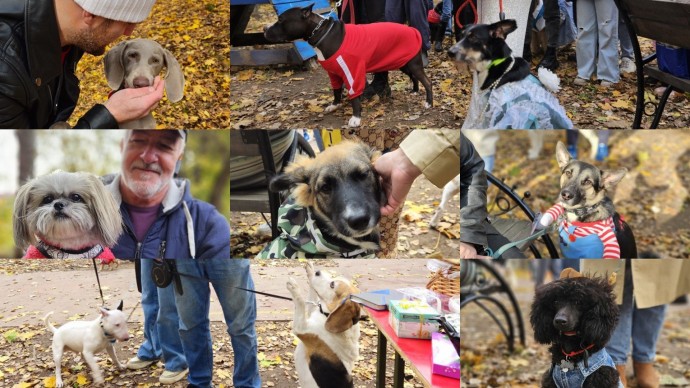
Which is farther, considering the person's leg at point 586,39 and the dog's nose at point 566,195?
the person's leg at point 586,39

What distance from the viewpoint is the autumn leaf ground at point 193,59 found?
3373mm

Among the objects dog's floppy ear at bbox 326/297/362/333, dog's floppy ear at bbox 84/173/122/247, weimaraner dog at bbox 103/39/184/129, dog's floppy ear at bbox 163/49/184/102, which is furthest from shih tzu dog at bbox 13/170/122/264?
dog's floppy ear at bbox 326/297/362/333

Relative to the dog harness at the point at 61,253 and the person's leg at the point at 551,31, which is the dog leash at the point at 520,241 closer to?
the dog harness at the point at 61,253

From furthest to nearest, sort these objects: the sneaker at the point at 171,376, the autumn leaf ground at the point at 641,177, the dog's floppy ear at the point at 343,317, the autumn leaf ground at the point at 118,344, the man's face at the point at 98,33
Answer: the sneaker at the point at 171,376
the autumn leaf ground at the point at 118,344
the dog's floppy ear at the point at 343,317
the man's face at the point at 98,33
the autumn leaf ground at the point at 641,177

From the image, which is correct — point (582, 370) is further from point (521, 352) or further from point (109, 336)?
point (109, 336)

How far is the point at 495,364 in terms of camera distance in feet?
8.87

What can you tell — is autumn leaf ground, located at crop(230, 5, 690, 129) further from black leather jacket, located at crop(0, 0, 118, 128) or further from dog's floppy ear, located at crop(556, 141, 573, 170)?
black leather jacket, located at crop(0, 0, 118, 128)

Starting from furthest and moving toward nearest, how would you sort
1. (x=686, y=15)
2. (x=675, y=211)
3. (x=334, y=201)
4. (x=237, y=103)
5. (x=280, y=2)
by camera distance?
(x=237, y=103), (x=280, y=2), (x=686, y=15), (x=334, y=201), (x=675, y=211)

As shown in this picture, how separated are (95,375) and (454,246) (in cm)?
195

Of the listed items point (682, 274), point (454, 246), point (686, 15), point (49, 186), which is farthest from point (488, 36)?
point (49, 186)

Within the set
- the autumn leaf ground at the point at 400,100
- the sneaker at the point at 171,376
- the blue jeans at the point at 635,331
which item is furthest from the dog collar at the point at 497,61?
the sneaker at the point at 171,376

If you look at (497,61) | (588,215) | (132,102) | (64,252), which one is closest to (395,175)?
(588,215)

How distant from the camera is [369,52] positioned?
410 cm

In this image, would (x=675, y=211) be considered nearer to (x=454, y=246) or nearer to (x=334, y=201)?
(x=454, y=246)
